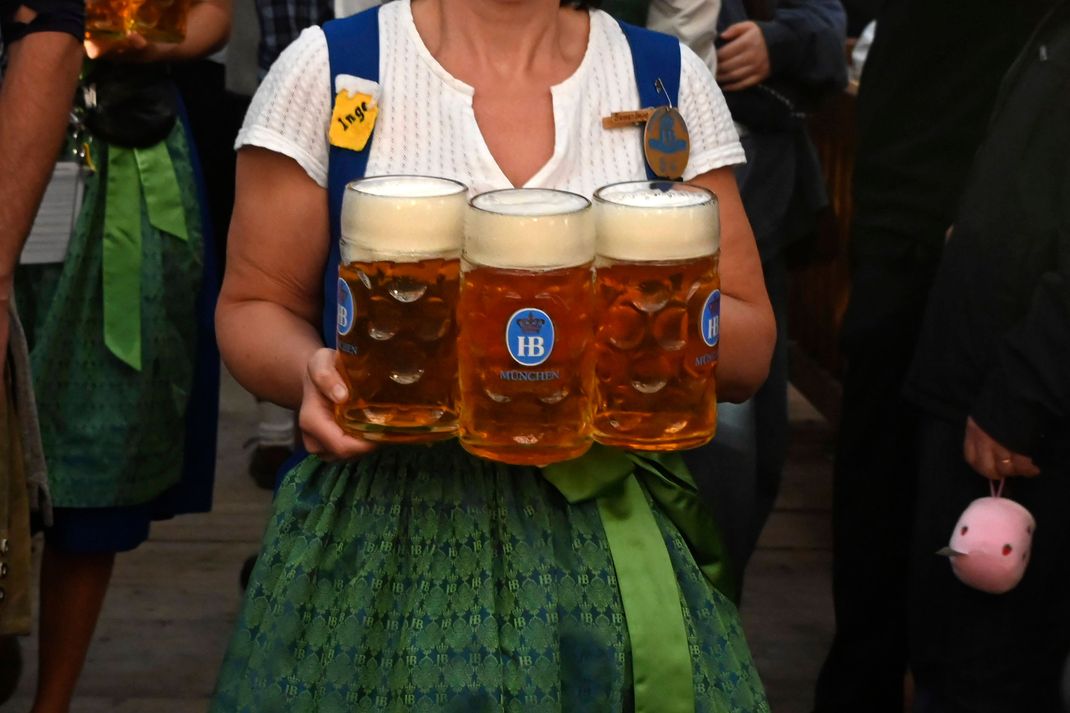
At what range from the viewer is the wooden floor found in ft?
11.6

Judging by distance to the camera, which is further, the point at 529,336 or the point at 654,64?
the point at 654,64

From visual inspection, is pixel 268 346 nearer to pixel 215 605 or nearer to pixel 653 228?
pixel 653 228

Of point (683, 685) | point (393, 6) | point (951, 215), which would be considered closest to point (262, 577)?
point (683, 685)

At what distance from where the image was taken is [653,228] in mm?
1378

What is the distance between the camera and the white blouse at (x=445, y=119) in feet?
5.45

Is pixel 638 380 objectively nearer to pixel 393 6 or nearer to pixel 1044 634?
pixel 393 6

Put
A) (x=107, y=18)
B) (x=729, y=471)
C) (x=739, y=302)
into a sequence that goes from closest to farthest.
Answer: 1. (x=739, y=302)
2. (x=729, y=471)
3. (x=107, y=18)

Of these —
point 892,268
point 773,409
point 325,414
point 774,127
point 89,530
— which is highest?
point 325,414

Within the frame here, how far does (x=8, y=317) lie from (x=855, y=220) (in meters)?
1.72

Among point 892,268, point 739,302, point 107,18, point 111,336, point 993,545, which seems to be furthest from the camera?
point 892,268

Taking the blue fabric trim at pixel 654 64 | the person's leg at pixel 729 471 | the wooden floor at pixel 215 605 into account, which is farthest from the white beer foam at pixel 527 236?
the wooden floor at pixel 215 605

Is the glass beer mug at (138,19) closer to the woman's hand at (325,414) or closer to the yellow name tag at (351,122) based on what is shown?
the yellow name tag at (351,122)

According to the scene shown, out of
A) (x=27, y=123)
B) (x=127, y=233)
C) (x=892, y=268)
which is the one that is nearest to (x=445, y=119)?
(x=27, y=123)

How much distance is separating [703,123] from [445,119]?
0.30m
